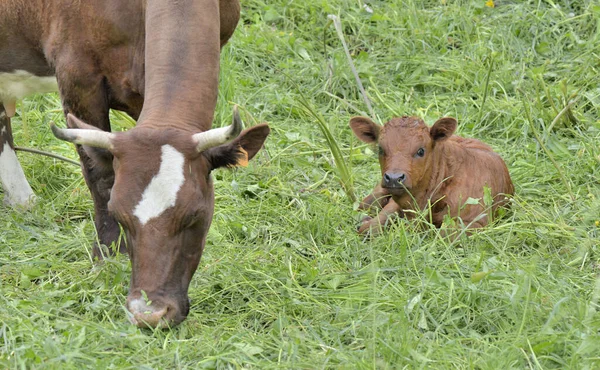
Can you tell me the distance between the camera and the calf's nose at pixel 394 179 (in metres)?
6.52

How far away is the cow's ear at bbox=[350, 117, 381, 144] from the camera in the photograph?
6938 millimetres

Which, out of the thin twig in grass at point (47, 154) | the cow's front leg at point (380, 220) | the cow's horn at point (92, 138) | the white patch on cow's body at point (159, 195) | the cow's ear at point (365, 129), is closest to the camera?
the white patch on cow's body at point (159, 195)

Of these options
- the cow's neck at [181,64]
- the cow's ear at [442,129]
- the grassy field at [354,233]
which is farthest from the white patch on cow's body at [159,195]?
the cow's ear at [442,129]

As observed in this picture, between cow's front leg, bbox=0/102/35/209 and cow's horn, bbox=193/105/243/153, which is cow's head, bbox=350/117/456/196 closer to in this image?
cow's horn, bbox=193/105/243/153

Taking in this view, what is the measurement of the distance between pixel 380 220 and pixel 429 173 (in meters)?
0.46

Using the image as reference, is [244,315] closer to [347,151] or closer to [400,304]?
[400,304]

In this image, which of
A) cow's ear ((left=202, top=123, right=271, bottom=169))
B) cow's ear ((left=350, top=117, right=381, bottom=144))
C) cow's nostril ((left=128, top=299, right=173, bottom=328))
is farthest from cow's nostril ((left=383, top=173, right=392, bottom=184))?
A: cow's nostril ((left=128, top=299, right=173, bottom=328))

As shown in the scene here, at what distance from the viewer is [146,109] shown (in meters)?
5.38

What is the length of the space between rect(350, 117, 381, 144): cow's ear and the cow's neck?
1519mm

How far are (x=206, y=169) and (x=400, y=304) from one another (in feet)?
4.00

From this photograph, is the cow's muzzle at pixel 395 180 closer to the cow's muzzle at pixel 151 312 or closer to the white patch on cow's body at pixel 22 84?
the cow's muzzle at pixel 151 312

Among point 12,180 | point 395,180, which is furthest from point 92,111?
point 395,180

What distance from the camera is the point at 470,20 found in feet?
31.3

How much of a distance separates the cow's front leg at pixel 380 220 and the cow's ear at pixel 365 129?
0.46 m
